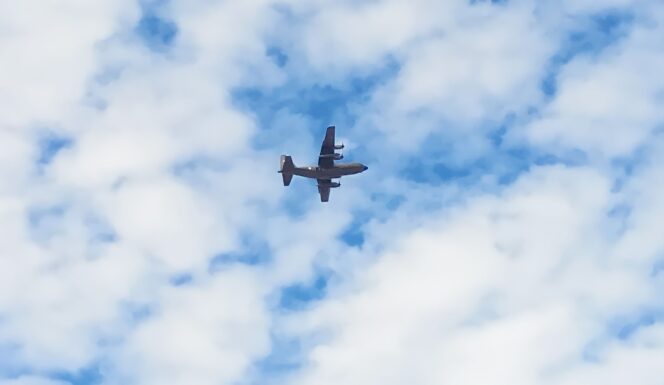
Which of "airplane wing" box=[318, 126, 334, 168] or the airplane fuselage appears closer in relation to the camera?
"airplane wing" box=[318, 126, 334, 168]

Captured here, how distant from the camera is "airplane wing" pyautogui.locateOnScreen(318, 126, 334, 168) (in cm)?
18450

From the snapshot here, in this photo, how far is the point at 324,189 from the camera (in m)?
194

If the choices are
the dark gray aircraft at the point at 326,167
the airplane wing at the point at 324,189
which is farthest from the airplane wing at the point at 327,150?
the airplane wing at the point at 324,189

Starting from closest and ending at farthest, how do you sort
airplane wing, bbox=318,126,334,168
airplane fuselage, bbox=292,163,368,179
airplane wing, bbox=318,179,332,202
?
airplane wing, bbox=318,126,334,168
airplane fuselage, bbox=292,163,368,179
airplane wing, bbox=318,179,332,202

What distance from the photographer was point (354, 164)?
18600cm

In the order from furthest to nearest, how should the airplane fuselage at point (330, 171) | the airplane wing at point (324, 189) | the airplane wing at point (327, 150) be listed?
1. the airplane wing at point (324, 189)
2. the airplane fuselage at point (330, 171)
3. the airplane wing at point (327, 150)

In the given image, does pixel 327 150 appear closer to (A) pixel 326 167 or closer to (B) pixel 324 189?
(A) pixel 326 167

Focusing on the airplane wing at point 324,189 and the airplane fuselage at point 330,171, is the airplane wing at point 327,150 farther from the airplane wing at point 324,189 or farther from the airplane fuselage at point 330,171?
the airplane wing at point 324,189

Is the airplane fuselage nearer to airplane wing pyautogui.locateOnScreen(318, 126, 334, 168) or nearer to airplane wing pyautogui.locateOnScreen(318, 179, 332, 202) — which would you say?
airplane wing pyautogui.locateOnScreen(318, 126, 334, 168)

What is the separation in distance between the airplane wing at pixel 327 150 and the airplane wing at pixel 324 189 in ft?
25.7

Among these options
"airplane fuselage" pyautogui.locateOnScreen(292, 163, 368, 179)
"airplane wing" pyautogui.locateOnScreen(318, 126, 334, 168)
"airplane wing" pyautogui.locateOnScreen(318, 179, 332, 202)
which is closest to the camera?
"airplane wing" pyautogui.locateOnScreen(318, 126, 334, 168)

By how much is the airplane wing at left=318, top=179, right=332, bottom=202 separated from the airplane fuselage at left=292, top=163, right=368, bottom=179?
5047 mm

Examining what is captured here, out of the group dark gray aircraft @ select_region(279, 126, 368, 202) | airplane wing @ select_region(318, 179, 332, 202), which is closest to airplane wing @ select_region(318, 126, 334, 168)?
dark gray aircraft @ select_region(279, 126, 368, 202)

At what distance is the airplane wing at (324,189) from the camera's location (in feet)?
636
